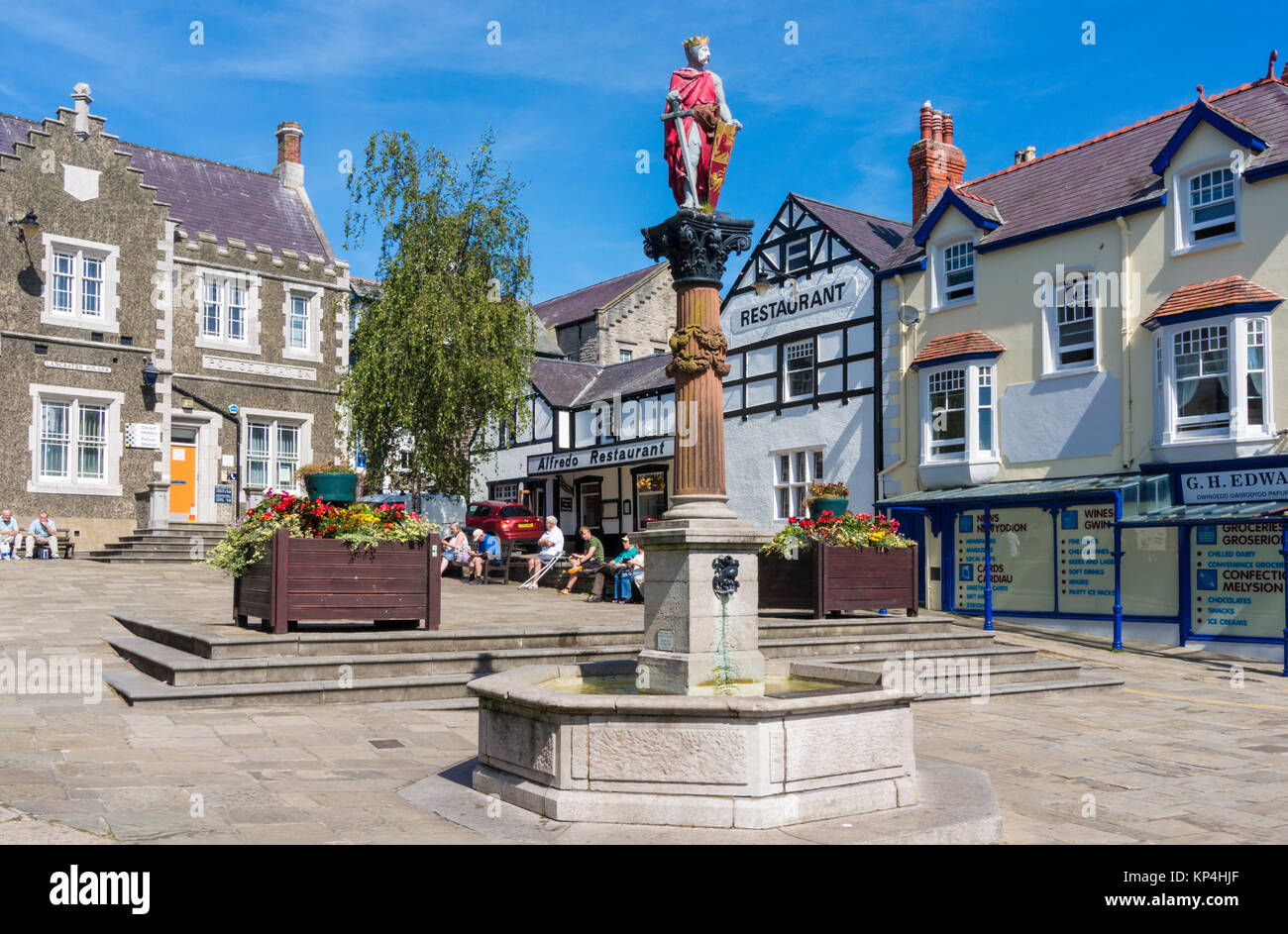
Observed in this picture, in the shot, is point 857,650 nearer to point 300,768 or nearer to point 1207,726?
point 1207,726

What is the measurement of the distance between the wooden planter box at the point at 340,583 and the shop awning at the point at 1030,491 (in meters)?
12.8

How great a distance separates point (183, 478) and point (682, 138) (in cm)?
2396

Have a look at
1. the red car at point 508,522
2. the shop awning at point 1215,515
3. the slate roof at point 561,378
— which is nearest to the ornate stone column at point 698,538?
the shop awning at point 1215,515

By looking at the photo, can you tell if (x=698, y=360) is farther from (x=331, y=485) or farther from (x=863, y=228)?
(x=863, y=228)

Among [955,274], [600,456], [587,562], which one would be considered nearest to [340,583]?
[587,562]

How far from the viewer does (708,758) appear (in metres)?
6.35

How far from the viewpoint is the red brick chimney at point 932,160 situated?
1046 inches

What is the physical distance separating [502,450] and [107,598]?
2317 cm

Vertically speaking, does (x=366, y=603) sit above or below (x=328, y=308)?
below

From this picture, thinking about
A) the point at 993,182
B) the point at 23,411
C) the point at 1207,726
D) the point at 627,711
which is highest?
the point at 993,182

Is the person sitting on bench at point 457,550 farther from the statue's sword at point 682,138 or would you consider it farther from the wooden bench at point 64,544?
the statue's sword at point 682,138

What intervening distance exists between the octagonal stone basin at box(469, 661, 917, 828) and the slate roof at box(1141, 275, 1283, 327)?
15110 mm

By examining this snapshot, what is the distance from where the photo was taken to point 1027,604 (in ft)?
73.4
